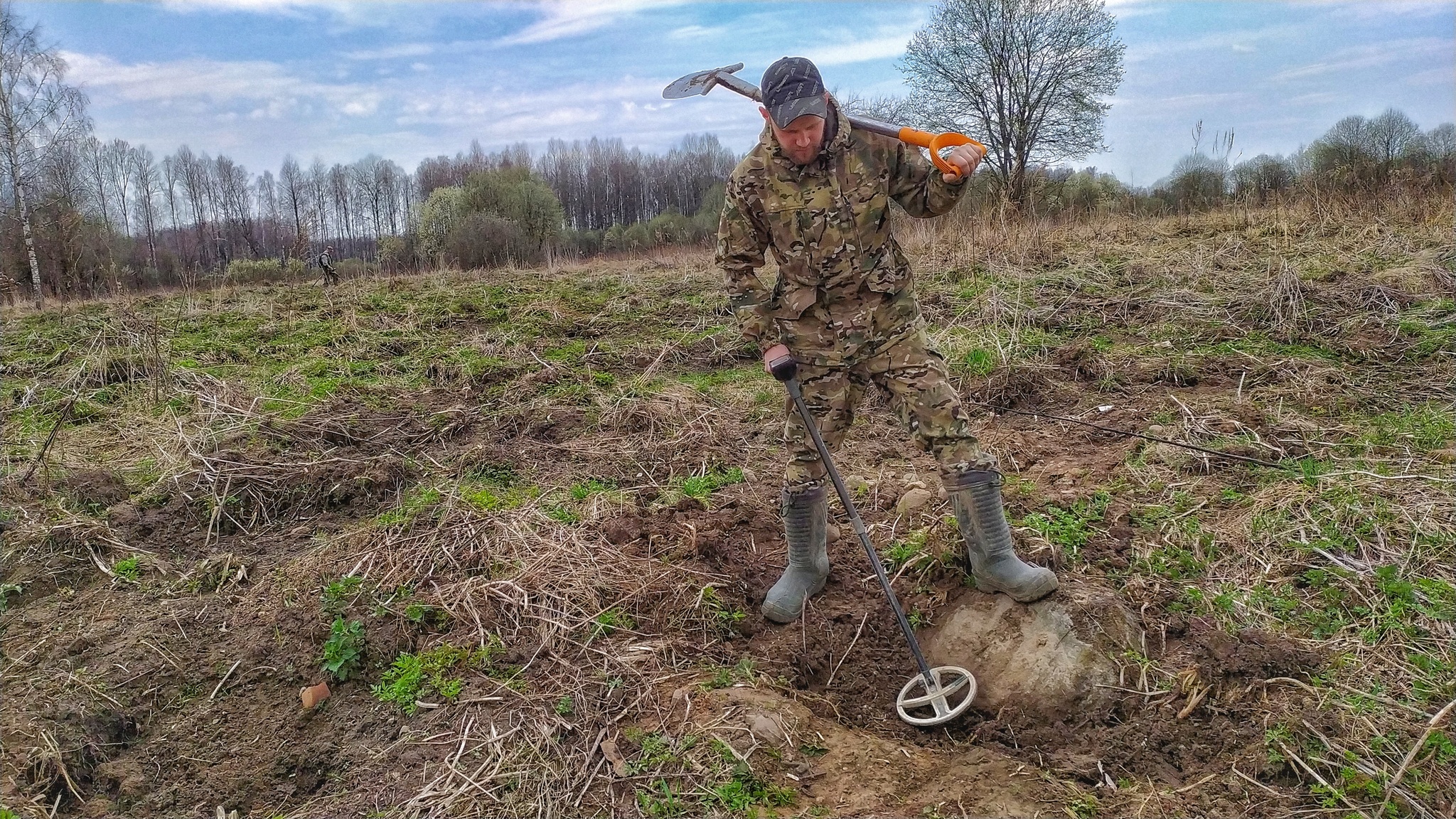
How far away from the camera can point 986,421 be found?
17.0 ft

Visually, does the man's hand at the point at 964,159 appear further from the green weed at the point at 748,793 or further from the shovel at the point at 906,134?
the green weed at the point at 748,793

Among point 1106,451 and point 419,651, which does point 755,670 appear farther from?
Answer: point 1106,451

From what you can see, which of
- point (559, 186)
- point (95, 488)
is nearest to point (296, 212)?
point (559, 186)

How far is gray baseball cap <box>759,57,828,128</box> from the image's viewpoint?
2840mm

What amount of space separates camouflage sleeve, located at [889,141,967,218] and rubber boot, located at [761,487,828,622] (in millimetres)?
1215

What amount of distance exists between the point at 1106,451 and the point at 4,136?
2818 cm

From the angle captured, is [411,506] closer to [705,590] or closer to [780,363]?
[705,590]

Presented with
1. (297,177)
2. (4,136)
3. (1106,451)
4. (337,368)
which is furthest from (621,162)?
(1106,451)

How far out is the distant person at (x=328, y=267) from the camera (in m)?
12.8

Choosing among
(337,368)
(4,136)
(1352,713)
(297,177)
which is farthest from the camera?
(297,177)

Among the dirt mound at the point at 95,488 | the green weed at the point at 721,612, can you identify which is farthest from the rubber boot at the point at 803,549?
the dirt mound at the point at 95,488

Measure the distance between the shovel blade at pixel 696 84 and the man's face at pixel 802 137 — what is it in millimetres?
968

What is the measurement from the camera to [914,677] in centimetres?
279

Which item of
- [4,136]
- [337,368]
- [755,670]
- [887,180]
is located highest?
[4,136]
